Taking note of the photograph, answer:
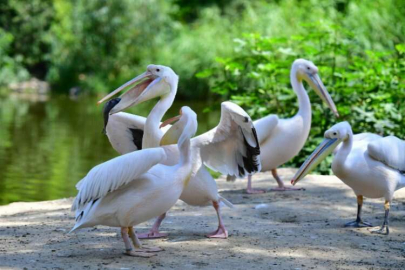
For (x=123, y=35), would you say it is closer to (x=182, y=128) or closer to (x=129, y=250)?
(x=182, y=128)

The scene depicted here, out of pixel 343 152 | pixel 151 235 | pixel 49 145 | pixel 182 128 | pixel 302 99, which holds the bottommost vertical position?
pixel 49 145

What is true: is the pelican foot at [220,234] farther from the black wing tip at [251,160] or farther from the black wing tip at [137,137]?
the black wing tip at [137,137]

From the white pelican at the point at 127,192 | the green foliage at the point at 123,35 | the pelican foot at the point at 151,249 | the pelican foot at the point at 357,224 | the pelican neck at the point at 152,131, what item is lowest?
the pelican foot at the point at 151,249

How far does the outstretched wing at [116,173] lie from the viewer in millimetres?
3955

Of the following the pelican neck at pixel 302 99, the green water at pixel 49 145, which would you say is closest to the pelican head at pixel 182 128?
the pelican neck at pixel 302 99

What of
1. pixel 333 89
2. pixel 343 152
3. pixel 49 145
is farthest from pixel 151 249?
pixel 49 145

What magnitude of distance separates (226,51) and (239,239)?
16.8m

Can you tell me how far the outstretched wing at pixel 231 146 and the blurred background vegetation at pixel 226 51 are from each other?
3.40 meters

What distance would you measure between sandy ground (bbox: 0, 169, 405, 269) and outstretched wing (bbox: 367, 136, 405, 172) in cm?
49

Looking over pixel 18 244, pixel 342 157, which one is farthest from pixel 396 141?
pixel 18 244

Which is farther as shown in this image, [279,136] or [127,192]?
[279,136]

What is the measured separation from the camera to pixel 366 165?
16.3 feet

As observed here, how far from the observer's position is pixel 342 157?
496cm

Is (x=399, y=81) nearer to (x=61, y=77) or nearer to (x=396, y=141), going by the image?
(x=396, y=141)
